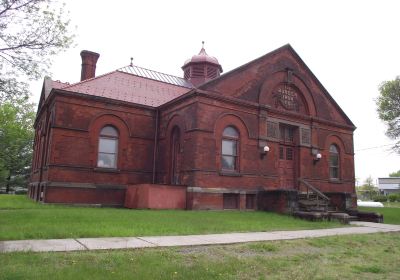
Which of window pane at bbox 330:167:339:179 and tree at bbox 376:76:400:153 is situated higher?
tree at bbox 376:76:400:153

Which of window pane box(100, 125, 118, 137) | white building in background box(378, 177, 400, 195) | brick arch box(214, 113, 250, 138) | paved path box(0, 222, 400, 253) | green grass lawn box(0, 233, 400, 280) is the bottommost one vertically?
green grass lawn box(0, 233, 400, 280)

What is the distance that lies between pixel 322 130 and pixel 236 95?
7.74 metres

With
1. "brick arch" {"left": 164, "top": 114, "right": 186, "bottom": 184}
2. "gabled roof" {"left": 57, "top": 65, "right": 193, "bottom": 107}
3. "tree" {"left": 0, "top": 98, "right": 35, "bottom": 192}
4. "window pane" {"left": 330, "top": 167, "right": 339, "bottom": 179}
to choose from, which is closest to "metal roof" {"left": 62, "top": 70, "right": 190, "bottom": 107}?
"gabled roof" {"left": 57, "top": 65, "right": 193, "bottom": 107}

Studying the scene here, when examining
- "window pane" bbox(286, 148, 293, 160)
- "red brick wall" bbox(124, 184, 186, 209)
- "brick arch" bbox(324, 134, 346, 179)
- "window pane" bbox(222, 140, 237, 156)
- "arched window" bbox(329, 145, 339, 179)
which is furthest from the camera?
"arched window" bbox(329, 145, 339, 179)

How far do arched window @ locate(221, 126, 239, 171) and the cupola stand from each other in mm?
10849

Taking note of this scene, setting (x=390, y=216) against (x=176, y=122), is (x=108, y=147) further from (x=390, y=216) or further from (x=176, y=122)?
(x=390, y=216)

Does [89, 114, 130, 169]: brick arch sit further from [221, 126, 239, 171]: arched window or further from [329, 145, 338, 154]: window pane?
[329, 145, 338, 154]: window pane

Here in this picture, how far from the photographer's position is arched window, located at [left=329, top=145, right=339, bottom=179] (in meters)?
25.3

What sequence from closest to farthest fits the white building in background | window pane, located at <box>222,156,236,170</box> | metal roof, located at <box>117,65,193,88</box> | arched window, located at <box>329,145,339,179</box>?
window pane, located at <box>222,156,236,170</box>
arched window, located at <box>329,145,339,179</box>
metal roof, located at <box>117,65,193,88</box>
the white building in background

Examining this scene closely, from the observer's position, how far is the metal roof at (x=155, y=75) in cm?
2712

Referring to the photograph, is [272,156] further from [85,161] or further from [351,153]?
[85,161]

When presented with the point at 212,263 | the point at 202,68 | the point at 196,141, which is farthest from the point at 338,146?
the point at 212,263

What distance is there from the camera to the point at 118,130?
69.5ft

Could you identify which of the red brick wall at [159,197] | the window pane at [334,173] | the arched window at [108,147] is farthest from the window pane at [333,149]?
the arched window at [108,147]
